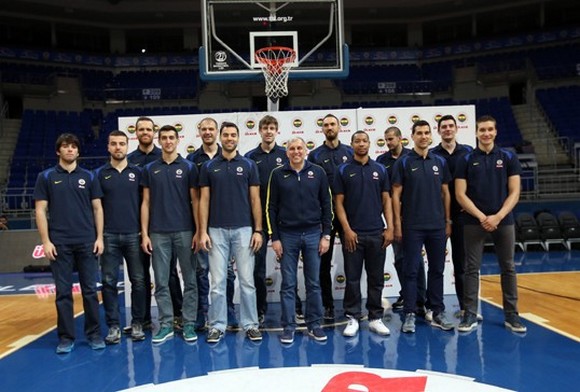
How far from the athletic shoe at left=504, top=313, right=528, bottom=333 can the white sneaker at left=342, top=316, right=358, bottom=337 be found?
5.20 ft

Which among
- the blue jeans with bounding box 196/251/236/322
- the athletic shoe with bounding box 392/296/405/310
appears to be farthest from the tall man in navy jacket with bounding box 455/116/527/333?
the blue jeans with bounding box 196/251/236/322

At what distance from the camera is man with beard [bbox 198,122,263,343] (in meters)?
4.76

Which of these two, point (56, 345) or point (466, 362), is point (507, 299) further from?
point (56, 345)

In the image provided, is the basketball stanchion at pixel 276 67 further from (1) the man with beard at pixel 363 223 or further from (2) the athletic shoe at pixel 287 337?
(2) the athletic shoe at pixel 287 337

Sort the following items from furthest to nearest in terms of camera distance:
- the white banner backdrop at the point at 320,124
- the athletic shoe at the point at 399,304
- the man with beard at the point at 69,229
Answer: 1. the white banner backdrop at the point at 320,124
2. the athletic shoe at the point at 399,304
3. the man with beard at the point at 69,229

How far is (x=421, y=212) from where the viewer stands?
4.86 meters

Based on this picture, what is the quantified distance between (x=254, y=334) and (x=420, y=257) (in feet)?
6.17

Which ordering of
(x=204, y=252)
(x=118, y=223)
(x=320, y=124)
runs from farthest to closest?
1. (x=320, y=124)
2. (x=204, y=252)
3. (x=118, y=223)

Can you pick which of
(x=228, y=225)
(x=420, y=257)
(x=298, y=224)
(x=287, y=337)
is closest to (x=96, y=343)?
(x=228, y=225)

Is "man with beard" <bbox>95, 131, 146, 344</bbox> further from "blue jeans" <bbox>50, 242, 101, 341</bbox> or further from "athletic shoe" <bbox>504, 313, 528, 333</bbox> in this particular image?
"athletic shoe" <bbox>504, 313, 528, 333</bbox>

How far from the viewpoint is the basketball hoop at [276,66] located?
6867 millimetres

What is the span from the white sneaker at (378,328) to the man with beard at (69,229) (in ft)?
8.96

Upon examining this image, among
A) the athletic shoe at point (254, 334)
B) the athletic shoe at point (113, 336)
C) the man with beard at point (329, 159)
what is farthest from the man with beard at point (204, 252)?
the man with beard at point (329, 159)

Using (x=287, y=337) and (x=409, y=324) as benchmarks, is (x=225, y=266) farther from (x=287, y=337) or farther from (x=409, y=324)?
(x=409, y=324)
